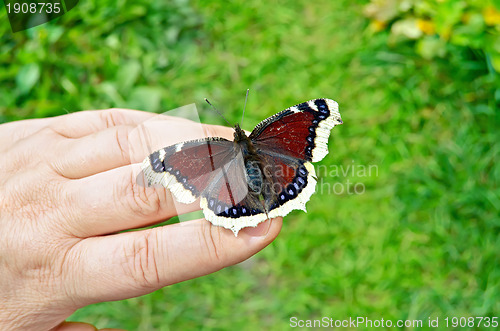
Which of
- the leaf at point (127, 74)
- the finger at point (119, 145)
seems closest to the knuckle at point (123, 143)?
the finger at point (119, 145)

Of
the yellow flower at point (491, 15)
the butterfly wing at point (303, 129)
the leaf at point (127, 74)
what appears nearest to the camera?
the butterfly wing at point (303, 129)

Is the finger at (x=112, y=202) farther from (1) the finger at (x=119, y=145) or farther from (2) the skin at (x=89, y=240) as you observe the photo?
(1) the finger at (x=119, y=145)

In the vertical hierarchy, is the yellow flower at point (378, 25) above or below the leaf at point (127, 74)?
above

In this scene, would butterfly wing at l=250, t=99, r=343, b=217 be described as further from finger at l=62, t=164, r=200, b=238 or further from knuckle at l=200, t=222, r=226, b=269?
finger at l=62, t=164, r=200, b=238

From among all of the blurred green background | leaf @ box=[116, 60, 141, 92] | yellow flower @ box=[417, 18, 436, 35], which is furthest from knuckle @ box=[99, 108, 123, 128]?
yellow flower @ box=[417, 18, 436, 35]

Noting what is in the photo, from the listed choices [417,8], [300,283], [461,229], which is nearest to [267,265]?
[300,283]

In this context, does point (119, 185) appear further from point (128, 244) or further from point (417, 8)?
point (417, 8)
